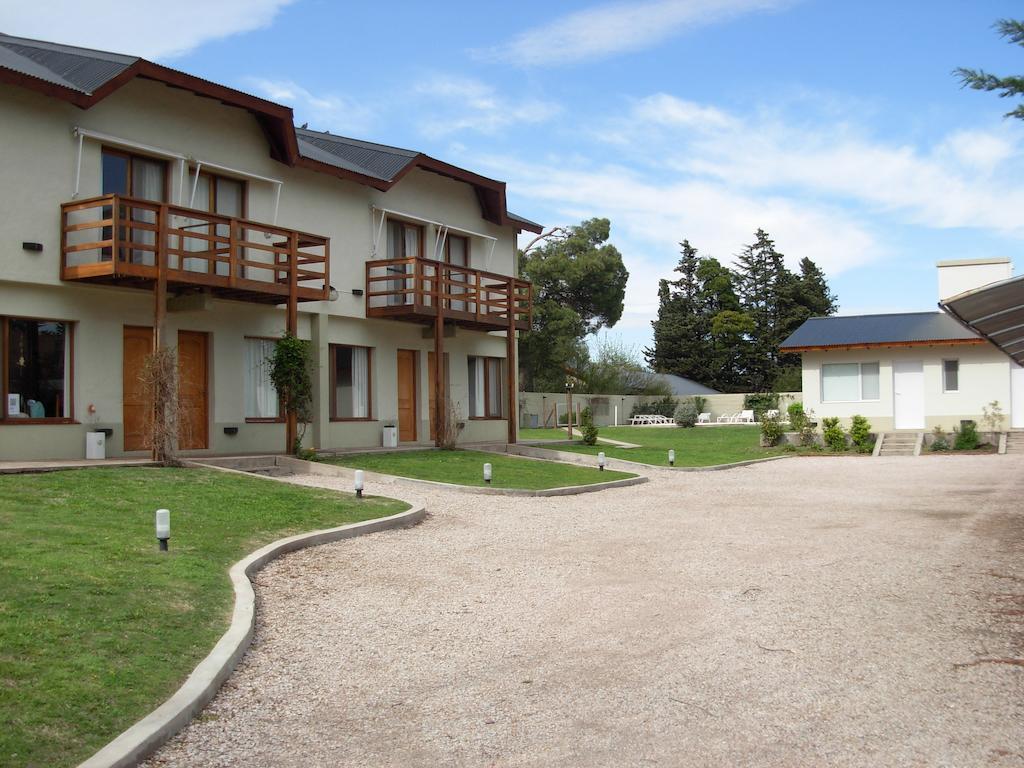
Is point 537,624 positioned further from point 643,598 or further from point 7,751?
point 7,751

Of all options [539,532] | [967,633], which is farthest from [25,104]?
[967,633]

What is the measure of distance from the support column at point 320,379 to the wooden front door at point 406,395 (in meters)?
2.99

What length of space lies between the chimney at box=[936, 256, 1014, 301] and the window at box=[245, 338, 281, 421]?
21.8 metres

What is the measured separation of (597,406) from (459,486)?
32.7m

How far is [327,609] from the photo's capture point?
8.35 meters

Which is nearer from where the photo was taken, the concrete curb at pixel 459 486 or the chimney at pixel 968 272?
the concrete curb at pixel 459 486

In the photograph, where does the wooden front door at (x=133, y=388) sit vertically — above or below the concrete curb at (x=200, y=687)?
above

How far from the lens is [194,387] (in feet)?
65.9

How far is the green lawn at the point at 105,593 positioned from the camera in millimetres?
5129

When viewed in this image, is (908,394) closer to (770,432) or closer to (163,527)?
(770,432)

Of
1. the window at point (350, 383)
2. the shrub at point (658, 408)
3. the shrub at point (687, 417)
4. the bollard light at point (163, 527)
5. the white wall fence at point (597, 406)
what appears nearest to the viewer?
the bollard light at point (163, 527)

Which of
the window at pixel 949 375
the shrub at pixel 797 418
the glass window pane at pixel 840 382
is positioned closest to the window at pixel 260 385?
the shrub at pixel 797 418

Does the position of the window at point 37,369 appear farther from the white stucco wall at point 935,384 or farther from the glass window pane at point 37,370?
the white stucco wall at point 935,384

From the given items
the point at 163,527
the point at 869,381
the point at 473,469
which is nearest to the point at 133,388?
the point at 473,469
